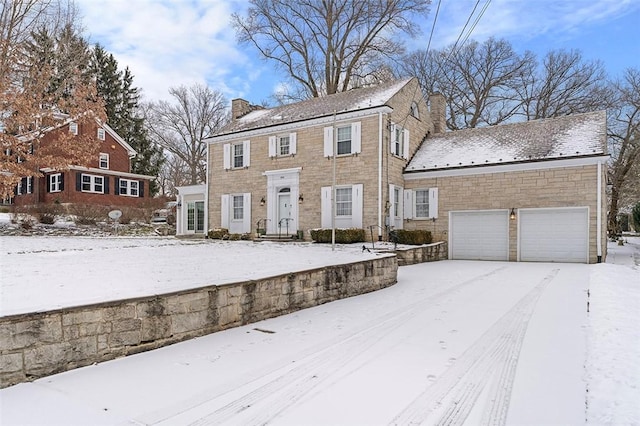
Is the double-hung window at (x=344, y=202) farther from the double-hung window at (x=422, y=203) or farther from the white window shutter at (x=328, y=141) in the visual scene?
the double-hung window at (x=422, y=203)

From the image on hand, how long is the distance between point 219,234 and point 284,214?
3294 mm

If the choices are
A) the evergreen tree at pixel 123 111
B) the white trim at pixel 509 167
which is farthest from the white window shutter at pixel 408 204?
the evergreen tree at pixel 123 111

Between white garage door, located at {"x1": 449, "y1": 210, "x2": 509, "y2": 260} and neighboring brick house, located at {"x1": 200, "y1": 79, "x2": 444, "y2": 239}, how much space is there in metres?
2.27

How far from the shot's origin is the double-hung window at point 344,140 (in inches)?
632

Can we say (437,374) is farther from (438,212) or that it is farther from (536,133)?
(536,133)

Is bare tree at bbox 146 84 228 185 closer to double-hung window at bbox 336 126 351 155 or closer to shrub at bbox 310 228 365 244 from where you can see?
double-hung window at bbox 336 126 351 155

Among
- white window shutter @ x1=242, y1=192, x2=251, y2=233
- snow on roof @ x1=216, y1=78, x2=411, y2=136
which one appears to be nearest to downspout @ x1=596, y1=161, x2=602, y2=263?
snow on roof @ x1=216, y1=78, x2=411, y2=136

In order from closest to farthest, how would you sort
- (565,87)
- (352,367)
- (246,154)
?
1. (352,367)
2. (246,154)
3. (565,87)

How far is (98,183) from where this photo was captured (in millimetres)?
27016

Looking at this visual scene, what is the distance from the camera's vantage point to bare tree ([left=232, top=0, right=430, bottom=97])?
1022 inches

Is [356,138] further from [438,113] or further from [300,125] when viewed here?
[438,113]

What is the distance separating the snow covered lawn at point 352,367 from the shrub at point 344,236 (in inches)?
314

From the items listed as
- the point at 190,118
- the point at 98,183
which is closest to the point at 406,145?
the point at 98,183

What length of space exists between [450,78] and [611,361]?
2813 centimetres
